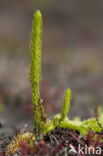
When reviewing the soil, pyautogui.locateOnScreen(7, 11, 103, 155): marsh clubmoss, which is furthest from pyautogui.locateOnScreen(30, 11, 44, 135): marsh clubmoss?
the soil

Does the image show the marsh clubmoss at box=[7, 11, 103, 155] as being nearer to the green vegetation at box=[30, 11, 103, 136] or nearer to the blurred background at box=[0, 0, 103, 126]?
the green vegetation at box=[30, 11, 103, 136]

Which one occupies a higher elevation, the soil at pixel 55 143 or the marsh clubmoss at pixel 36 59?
the marsh clubmoss at pixel 36 59

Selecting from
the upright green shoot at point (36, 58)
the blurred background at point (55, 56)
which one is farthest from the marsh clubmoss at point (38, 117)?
the blurred background at point (55, 56)

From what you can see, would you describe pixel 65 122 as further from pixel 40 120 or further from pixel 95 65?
pixel 95 65

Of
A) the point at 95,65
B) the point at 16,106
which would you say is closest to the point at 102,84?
the point at 95,65

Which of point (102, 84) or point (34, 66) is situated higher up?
point (102, 84)

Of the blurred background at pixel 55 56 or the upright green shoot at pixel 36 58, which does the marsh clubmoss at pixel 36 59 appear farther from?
the blurred background at pixel 55 56
